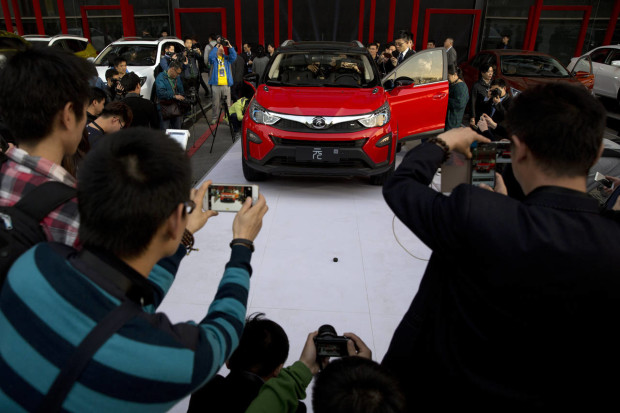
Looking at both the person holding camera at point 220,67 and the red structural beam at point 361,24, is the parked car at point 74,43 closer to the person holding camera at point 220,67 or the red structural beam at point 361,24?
the person holding camera at point 220,67

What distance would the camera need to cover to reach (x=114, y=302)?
887mm

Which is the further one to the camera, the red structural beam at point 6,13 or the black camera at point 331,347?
the red structural beam at point 6,13

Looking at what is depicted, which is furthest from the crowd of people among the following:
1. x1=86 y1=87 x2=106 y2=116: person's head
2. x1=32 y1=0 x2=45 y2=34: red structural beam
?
x1=32 y1=0 x2=45 y2=34: red structural beam

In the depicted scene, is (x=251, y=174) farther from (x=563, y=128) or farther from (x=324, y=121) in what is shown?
(x=563, y=128)

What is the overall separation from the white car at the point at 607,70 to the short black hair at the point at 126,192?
11.0m

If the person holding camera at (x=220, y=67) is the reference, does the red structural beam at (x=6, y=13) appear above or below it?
above

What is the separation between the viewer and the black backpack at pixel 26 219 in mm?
1165

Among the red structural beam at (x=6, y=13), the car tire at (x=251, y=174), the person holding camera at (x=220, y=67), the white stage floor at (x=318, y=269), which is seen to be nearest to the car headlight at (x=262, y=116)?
the car tire at (x=251, y=174)

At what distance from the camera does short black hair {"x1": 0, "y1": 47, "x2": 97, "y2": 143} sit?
1372mm

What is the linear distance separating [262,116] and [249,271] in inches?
153

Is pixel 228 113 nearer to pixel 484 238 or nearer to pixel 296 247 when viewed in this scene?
pixel 296 247

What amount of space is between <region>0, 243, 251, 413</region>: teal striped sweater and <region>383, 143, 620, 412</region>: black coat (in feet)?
2.26

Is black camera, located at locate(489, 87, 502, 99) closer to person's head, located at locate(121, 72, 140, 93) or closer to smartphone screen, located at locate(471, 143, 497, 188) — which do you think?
smartphone screen, located at locate(471, 143, 497, 188)

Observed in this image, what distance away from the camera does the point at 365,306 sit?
123 inches
